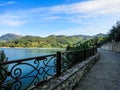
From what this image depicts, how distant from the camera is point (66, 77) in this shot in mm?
4418

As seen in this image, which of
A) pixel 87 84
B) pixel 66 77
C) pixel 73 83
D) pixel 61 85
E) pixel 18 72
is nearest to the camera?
pixel 18 72

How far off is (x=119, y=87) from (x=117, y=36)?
27.8 meters

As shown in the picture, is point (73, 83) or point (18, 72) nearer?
point (18, 72)

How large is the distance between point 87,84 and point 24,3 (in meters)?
9.79

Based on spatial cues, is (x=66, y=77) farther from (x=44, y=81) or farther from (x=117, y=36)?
(x=117, y=36)

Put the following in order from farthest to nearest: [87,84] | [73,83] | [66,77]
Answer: [87,84], [73,83], [66,77]

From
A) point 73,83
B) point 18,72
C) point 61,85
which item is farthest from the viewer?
point 73,83

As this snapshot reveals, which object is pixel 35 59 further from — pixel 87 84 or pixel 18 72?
pixel 87 84

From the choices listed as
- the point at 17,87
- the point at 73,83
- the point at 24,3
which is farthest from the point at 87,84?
the point at 24,3

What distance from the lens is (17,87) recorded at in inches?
125

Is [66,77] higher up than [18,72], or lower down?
lower down

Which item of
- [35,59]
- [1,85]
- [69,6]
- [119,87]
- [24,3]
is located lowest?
[119,87]

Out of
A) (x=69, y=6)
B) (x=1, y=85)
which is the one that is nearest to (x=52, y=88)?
(x=1, y=85)

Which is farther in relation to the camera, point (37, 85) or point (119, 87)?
point (119, 87)
